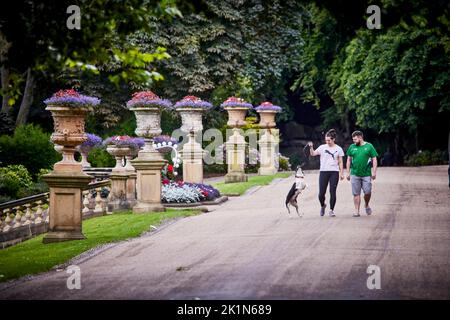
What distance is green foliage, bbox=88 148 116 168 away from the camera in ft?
120

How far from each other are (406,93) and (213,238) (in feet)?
85.9

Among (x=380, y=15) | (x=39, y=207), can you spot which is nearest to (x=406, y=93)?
(x=39, y=207)

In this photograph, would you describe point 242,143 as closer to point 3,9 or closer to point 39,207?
point 39,207

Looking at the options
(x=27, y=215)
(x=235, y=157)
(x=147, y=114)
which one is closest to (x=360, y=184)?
(x=147, y=114)

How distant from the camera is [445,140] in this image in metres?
53.6

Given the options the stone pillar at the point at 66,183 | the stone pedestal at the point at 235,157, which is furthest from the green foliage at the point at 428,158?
the stone pillar at the point at 66,183

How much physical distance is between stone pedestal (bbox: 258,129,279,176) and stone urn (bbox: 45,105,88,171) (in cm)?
1928

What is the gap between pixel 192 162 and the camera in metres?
29.4

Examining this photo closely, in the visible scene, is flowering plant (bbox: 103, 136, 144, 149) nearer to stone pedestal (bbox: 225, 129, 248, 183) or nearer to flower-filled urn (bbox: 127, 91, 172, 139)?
flower-filled urn (bbox: 127, 91, 172, 139)

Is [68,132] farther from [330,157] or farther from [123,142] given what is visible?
A: [123,142]

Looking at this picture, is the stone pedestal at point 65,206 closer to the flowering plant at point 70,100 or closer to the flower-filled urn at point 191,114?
the flowering plant at point 70,100

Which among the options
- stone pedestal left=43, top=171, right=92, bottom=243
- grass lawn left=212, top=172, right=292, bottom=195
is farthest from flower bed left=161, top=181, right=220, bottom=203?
stone pedestal left=43, top=171, right=92, bottom=243

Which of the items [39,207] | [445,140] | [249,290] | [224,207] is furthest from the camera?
[445,140]

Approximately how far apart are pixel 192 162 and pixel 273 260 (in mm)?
15512
